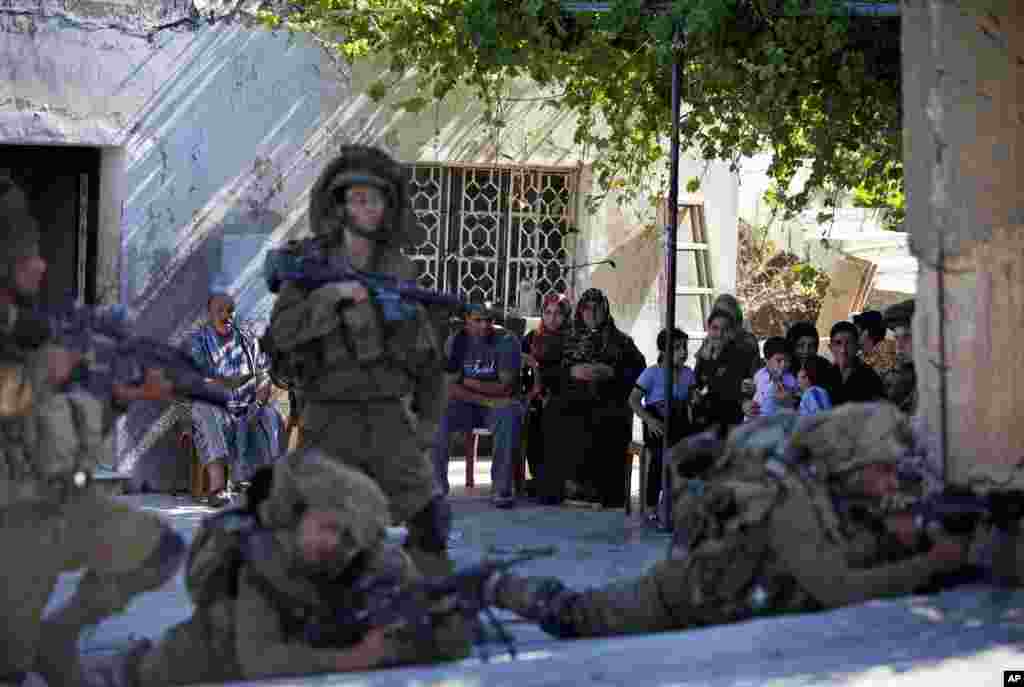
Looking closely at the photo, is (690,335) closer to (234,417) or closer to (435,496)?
(234,417)

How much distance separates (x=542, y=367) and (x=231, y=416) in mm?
2239

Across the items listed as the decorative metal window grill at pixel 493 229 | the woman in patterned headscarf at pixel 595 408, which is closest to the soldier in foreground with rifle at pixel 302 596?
the woman in patterned headscarf at pixel 595 408

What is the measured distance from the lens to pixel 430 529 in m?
7.25

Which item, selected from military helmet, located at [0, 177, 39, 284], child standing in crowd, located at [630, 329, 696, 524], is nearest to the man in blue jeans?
child standing in crowd, located at [630, 329, 696, 524]

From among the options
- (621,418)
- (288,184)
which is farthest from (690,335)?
(288,184)

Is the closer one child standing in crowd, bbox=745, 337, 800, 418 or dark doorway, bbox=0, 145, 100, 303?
child standing in crowd, bbox=745, 337, 800, 418

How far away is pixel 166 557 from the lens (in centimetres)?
631

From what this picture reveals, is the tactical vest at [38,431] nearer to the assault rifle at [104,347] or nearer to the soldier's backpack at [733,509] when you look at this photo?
the assault rifle at [104,347]

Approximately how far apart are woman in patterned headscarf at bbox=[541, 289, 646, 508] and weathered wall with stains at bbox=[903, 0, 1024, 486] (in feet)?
17.1

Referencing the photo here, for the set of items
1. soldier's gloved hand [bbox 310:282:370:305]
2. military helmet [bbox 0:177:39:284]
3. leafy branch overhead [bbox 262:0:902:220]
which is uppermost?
leafy branch overhead [bbox 262:0:902:220]

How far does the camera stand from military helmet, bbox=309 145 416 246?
7254 mm

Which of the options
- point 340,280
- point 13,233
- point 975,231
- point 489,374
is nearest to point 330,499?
point 340,280

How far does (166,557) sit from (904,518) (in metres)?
2.62

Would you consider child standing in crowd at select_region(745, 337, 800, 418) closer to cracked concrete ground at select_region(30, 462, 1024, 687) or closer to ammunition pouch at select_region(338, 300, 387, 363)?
cracked concrete ground at select_region(30, 462, 1024, 687)
